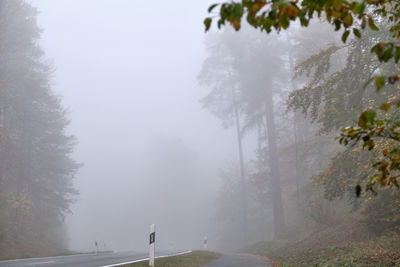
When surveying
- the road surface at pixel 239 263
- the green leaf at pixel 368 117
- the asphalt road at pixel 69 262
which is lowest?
the road surface at pixel 239 263

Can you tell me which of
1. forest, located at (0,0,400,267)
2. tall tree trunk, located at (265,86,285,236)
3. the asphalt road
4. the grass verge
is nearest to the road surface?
the grass verge

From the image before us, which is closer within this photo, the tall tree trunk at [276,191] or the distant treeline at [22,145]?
the distant treeline at [22,145]

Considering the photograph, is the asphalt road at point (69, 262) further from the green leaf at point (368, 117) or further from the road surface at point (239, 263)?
the green leaf at point (368, 117)

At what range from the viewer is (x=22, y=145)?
869 inches

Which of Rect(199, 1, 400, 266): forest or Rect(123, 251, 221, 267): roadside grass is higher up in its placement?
Rect(199, 1, 400, 266): forest

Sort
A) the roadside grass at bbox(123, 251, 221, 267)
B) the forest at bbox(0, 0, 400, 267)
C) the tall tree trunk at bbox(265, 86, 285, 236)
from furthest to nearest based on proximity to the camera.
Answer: the tall tree trunk at bbox(265, 86, 285, 236) → the roadside grass at bbox(123, 251, 221, 267) → the forest at bbox(0, 0, 400, 267)

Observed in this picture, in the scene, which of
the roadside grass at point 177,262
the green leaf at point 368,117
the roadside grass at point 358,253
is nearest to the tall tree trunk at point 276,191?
the roadside grass at point 358,253

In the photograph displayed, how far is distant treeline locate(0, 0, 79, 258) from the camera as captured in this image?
62.2ft

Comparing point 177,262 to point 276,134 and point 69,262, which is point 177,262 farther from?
point 276,134

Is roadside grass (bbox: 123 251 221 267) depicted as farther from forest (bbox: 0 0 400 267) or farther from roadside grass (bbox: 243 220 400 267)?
forest (bbox: 0 0 400 267)

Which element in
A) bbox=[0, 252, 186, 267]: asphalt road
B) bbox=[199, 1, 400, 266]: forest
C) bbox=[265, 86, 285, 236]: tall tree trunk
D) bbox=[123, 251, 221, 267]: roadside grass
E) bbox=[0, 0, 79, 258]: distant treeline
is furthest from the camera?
bbox=[265, 86, 285, 236]: tall tree trunk

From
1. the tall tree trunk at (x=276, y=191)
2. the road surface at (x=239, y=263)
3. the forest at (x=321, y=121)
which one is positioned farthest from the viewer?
the tall tree trunk at (x=276, y=191)

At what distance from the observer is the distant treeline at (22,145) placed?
19.0 meters

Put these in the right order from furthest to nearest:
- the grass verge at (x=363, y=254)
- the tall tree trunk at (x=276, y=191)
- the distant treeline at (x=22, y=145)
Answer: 1. the tall tree trunk at (x=276, y=191)
2. the distant treeline at (x=22, y=145)
3. the grass verge at (x=363, y=254)
